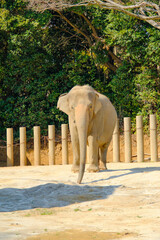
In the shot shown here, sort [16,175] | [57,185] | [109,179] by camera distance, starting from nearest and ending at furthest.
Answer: [57,185], [109,179], [16,175]

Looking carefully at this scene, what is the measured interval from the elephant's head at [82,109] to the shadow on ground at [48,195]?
44 centimetres

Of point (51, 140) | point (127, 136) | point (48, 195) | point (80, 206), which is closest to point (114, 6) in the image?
point (127, 136)

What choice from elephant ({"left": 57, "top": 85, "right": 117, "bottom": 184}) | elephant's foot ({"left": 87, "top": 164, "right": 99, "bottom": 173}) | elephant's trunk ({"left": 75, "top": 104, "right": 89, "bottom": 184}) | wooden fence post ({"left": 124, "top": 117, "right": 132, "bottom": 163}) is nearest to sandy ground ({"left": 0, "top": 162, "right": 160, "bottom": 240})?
elephant's foot ({"left": 87, "top": 164, "right": 99, "bottom": 173})

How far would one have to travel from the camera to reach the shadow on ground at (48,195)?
20.2 ft

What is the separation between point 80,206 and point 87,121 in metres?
2.07

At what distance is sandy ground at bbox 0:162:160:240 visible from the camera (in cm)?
430

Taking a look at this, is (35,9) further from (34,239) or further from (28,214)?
(34,239)

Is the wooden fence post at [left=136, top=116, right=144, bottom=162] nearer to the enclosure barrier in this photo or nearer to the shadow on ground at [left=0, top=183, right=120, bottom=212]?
the enclosure barrier

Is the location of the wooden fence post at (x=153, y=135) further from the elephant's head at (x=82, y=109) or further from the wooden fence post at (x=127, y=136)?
the elephant's head at (x=82, y=109)

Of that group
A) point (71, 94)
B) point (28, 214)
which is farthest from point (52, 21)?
point (28, 214)

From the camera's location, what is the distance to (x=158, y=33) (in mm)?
13656

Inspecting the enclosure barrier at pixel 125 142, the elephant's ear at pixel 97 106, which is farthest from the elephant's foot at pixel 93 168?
the enclosure barrier at pixel 125 142

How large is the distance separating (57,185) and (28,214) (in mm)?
1648

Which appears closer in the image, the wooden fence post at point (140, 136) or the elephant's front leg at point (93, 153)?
the elephant's front leg at point (93, 153)
